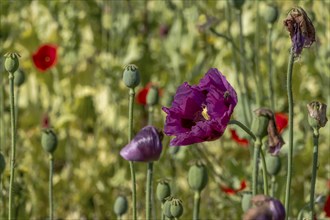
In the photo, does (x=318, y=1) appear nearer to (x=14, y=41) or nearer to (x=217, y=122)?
(x=14, y=41)

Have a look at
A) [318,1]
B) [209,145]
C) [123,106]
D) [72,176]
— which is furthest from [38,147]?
[318,1]

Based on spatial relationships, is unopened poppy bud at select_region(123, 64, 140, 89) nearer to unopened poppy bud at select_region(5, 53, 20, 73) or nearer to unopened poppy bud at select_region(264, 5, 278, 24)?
unopened poppy bud at select_region(5, 53, 20, 73)

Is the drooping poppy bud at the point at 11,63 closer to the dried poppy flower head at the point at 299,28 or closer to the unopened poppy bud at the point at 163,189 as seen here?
the unopened poppy bud at the point at 163,189

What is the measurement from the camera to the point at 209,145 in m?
2.03

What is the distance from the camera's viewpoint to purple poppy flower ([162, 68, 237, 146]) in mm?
836

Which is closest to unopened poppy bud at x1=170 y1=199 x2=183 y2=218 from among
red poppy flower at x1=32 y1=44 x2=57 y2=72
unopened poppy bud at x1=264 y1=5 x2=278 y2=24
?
unopened poppy bud at x1=264 y1=5 x2=278 y2=24

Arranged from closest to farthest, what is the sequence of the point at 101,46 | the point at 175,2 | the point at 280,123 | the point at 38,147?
1. the point at 280,123
2. the point at 38,147
3. the point at 175,2
4. the point at 101,46

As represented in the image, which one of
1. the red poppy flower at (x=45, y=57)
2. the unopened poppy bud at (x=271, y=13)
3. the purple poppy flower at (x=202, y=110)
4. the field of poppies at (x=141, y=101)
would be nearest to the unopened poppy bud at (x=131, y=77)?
the purple poppy flower at (x=202, y=110)

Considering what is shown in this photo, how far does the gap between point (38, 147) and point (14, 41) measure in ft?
1.57

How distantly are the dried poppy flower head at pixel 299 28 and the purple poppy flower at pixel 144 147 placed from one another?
0.18 m

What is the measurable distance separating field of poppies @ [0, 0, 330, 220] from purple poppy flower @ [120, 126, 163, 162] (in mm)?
238

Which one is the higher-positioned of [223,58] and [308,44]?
[223,58]

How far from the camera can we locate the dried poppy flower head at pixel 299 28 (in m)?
0.87

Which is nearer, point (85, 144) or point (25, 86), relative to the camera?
point (85, 144)
